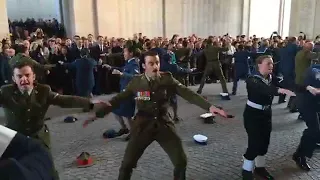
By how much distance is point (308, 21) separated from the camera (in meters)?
19.5

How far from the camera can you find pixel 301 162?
5.53 meters

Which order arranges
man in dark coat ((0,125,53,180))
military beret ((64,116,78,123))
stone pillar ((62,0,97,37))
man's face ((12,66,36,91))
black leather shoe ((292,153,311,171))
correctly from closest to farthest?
man in dark coat ((0,125,53,180)), man's face ((12,66,36,91)), black leather shoe ((292,153,311,171)), military beret ((64,116,78,123)), stone pillar ((62,0,97,37))

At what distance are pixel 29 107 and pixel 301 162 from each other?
407 cm

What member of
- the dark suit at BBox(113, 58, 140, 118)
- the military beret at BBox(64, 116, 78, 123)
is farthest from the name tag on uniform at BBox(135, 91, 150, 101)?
the military beret at BBox(64, 116, 78, 123)

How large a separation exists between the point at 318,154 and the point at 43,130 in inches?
181

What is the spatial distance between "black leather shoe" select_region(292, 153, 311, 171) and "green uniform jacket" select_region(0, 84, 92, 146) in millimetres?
3449

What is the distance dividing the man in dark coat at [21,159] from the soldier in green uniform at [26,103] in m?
2.34

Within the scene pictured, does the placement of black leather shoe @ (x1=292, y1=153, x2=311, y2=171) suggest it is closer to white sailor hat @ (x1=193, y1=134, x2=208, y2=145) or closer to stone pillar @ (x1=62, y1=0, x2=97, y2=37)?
white sailor hat @ (x1=193, y1=134, x2=208, y2=145)

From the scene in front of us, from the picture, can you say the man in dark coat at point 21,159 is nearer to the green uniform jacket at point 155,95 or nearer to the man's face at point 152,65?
the green uniform jacket at point 155,95

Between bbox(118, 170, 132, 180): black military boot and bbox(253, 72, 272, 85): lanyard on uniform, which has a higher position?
bbox(253, 72, 272, 85): lanyard on uniform

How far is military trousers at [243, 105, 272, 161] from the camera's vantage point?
472cm

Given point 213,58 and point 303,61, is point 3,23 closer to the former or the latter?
point 213,58

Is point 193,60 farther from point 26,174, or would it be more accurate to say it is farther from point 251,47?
point 26,174

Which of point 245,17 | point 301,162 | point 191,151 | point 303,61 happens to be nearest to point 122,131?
point 191,151
